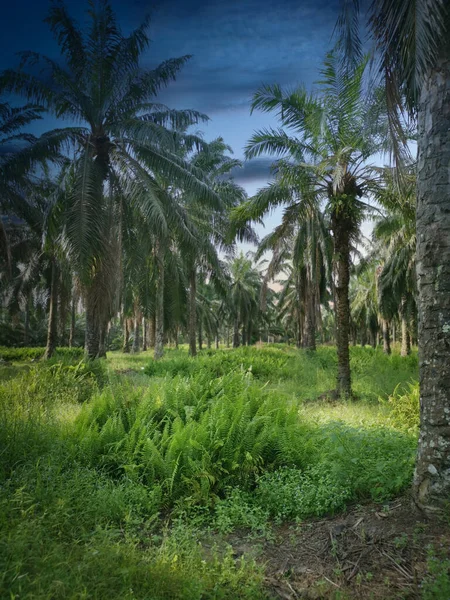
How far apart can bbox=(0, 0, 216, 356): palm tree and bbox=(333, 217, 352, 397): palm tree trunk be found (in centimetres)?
484

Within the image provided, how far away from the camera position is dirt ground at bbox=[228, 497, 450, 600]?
9.00 feet

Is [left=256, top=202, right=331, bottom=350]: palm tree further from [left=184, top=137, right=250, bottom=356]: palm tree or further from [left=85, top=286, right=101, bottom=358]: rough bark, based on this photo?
[left=85, top=286, right=101, bottom=358]: rough bark

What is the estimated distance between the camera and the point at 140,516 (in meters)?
3.84

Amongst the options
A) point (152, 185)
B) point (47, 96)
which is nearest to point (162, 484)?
point (152, 185)

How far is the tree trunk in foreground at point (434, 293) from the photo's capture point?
3363mm

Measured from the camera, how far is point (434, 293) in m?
3.43

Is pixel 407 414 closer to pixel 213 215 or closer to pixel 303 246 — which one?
pixel 303 246

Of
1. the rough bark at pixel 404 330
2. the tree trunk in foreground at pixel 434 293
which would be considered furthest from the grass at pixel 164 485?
the rough bark at pixel 404 330

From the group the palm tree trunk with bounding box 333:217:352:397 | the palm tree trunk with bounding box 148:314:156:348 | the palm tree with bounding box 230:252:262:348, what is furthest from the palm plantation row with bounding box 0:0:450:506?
the palm tree with bounding box 230:252:262:348

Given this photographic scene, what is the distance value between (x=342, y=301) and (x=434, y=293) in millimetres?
7481

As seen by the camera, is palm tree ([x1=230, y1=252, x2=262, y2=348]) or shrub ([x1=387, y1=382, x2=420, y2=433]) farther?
palm tree ([x1=230, y1=252, x2=262, y2=348])

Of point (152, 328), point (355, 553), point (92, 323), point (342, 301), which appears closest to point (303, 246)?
point (342, 301)

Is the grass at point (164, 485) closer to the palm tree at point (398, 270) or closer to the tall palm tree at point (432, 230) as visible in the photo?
the tall palm tree at point (432, 230)

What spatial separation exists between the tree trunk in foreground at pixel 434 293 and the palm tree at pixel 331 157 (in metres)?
5.88
